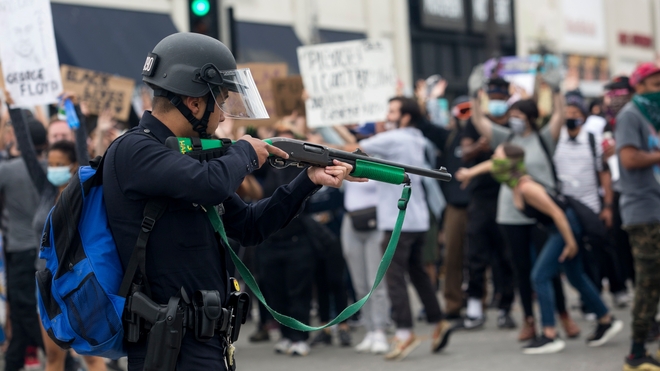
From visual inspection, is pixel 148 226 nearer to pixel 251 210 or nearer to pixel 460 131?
pixel 251 210

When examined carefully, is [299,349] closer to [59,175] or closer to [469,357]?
[469,357]

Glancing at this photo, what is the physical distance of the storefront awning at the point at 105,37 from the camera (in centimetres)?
1655

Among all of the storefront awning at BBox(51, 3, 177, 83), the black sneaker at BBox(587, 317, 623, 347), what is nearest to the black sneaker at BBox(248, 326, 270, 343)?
the black sneaker at BBox(587, 317, 623, 347)

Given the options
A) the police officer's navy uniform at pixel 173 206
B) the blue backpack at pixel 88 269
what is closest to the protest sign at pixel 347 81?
the police officer's navy uniform at pixel 173 206

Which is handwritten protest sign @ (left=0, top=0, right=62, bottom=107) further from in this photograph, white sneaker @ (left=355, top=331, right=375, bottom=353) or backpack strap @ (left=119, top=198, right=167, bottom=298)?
white sneaker @ (left=355, top=331, right=375, bottom=353)

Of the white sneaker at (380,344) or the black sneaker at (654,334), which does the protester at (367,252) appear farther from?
the black sneaker at (654,334)

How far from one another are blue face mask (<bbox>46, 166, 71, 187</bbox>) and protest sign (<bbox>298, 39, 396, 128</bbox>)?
11.6 feet

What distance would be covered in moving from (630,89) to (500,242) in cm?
196

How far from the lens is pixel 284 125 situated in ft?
29.5

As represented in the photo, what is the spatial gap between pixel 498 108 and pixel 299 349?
10.4ft

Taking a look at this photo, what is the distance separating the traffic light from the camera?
8.48 m

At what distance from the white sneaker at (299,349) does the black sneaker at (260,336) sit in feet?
3.43

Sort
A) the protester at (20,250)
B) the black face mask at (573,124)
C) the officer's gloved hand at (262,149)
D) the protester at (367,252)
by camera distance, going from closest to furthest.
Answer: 1. the officer's gloved hand at (262,149)
2. the protester at (20,250)
3. the protester at (367,252)
4. the black face mask at (573,124)

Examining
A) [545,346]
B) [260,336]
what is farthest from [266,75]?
[545,346]
